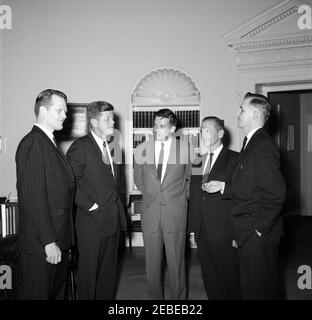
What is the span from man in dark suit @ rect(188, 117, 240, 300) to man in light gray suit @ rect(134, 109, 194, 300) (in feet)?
0.41

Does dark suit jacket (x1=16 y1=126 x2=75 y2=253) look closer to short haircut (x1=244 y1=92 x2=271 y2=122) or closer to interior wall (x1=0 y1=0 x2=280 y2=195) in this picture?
short haircut (x1=244 y1=92 x2=271 y2=122)

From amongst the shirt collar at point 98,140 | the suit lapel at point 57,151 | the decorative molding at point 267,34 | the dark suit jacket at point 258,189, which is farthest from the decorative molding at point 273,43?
the suit lapel at point 57,151

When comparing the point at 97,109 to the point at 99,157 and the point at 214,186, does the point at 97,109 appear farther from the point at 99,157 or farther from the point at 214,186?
the point at 214,186

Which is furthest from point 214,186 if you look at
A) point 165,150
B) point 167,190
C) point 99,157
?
point 99,157

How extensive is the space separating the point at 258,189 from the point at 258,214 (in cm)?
16

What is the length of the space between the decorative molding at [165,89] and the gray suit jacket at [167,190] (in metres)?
2.57

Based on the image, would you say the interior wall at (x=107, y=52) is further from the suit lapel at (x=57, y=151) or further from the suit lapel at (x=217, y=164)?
the suit lapel at (x=57, y=151)

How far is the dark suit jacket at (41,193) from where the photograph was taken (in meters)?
2.11

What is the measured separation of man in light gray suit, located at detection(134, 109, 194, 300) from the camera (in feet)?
9.71

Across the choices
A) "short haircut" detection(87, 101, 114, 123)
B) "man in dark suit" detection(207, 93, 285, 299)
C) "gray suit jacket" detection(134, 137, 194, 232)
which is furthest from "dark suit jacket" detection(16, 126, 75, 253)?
"man in dark suit" detection(207, 93, 285, 299)

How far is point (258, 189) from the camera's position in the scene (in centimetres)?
234
